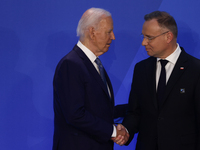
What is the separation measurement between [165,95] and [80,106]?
0.75 m

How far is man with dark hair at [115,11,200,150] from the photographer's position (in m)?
2.22

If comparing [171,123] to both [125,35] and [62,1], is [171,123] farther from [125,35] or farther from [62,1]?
[62,1]

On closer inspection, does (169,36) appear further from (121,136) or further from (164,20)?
(121,136)

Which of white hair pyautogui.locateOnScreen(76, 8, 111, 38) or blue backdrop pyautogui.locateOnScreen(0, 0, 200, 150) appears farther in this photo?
blue backdrop pyautogui.locateOnScreen(0, 0, 200, 150)

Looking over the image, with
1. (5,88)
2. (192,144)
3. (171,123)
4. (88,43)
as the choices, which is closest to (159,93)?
(171,123)

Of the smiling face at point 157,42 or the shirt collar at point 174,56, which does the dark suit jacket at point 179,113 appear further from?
the smiling face at point 157,42

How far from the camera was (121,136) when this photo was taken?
2207 mm

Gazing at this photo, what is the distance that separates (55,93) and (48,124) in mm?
1129

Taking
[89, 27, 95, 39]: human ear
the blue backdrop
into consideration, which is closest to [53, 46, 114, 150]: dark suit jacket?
[89, 27, 95, 39]: human ear

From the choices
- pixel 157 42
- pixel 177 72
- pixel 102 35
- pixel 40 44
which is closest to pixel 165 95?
pixel 177 72

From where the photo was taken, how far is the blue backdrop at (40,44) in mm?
2924

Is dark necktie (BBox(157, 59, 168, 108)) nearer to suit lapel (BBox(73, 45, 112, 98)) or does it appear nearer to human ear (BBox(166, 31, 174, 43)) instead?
human ear (BBox(166, 31, 174, 43))

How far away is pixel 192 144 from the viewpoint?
223cm

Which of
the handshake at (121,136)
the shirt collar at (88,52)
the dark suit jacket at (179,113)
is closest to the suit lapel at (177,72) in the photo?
the dark suit jacket at (179,113)
